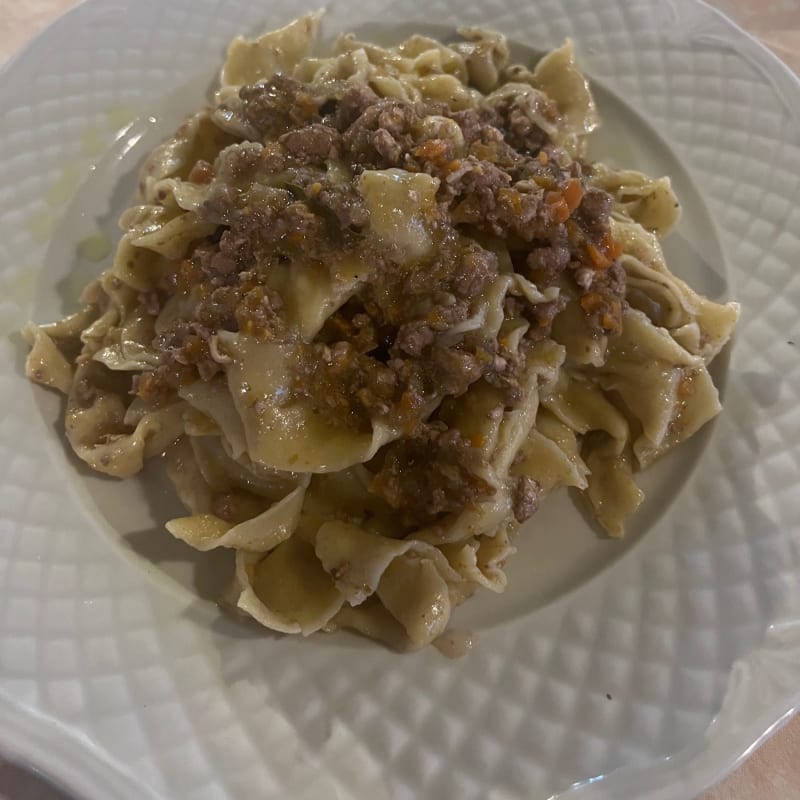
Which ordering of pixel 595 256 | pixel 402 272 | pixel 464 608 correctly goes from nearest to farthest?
pixel 402 272 < pixel 464 608 < pixel 595 256

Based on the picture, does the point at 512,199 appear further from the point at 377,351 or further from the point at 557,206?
the point at 377,351

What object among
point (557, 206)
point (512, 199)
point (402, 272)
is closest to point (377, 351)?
point (402, 272)

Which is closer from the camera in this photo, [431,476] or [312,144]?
[431,476]

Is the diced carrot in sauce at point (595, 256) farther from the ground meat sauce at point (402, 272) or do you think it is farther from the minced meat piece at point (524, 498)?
the minced meat piece at point (524, 498)

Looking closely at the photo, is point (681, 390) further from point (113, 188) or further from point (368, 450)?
point (113, 188)

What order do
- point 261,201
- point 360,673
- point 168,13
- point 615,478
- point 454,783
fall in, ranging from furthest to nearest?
point 168,13 < point 615,478 < point 261,201 < point 360,673 < point 454,783

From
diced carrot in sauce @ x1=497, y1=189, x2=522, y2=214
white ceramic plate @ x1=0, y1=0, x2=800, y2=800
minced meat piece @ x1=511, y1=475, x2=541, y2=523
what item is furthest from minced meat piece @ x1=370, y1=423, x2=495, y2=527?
diced carrot in sauce @ x1=497, y1=189, x2=522, y2=214

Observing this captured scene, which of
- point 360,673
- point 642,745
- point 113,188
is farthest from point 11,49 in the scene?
point 642,745
